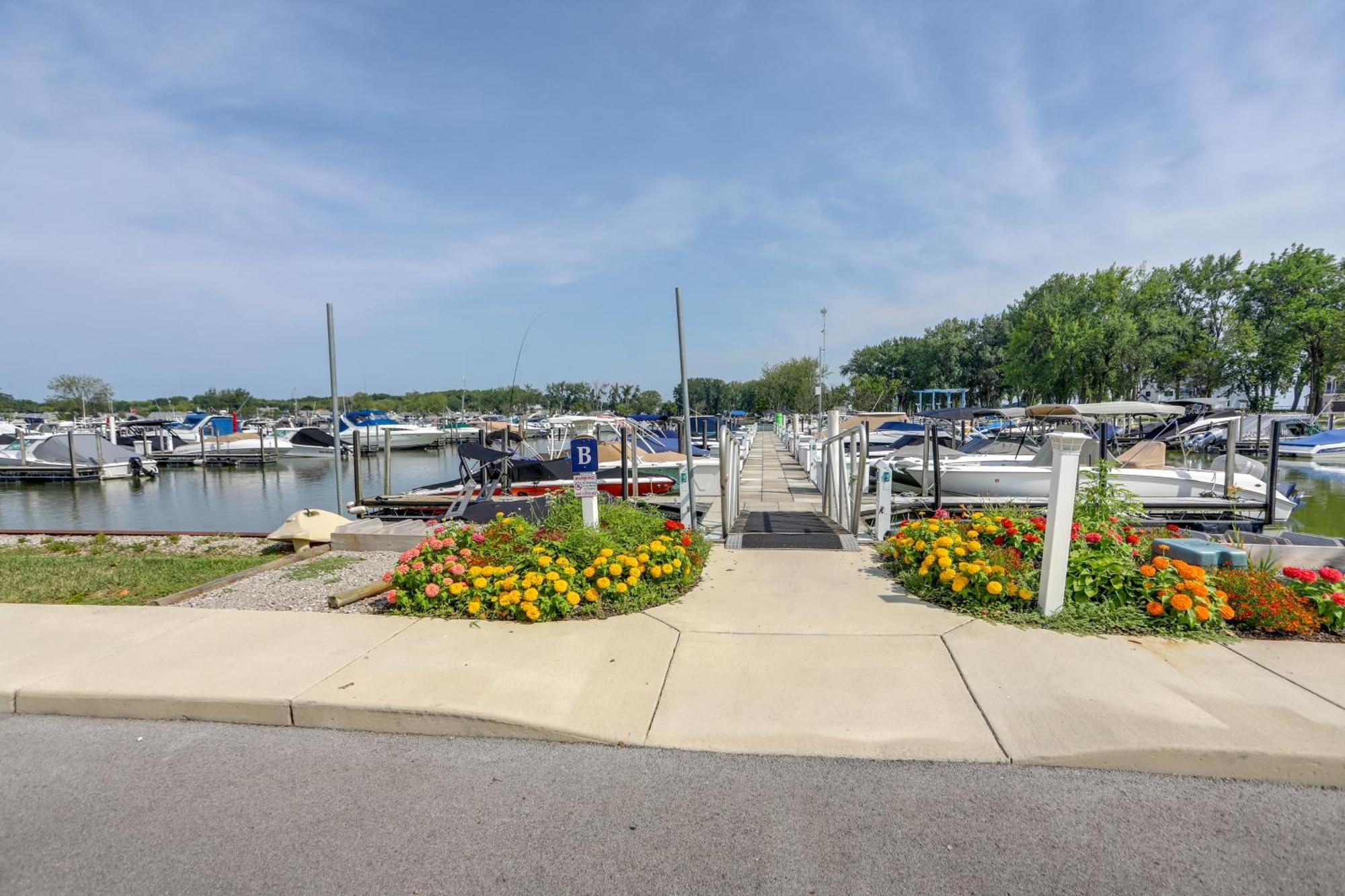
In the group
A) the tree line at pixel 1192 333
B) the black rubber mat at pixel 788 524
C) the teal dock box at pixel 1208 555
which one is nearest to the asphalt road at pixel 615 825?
the teal dock box at pixel 1208 555

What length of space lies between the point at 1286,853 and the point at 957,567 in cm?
319

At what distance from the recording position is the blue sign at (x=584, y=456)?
22.5 ft

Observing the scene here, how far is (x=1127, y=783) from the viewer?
3.34 metres

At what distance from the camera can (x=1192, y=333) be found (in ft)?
169

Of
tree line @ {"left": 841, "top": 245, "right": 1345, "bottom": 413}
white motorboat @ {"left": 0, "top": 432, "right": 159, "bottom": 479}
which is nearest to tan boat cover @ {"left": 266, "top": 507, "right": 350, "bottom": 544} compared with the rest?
white motorboat @ {"left": 0, "top": 432, "right": 159, "bottom": 479}

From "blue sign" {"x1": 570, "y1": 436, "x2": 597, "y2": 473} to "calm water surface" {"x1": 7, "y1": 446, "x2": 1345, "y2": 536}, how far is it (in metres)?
16.7

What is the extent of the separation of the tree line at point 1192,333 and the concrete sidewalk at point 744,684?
5287 cm

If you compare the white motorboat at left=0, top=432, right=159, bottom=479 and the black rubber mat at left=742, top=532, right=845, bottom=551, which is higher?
the black rubber mat at left=742, top=532, right=845, bottom=551

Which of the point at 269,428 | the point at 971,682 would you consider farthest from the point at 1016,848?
the point at 269,428

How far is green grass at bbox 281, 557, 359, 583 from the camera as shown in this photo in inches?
296

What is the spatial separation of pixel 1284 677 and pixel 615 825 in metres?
4.12

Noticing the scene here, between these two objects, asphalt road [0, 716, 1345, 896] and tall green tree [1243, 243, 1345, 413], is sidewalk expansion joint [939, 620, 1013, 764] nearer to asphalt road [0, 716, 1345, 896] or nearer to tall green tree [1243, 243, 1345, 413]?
asphalt road [0, 716, 1345, 896]

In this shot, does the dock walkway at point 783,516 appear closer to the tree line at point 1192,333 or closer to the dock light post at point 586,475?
the dock light post at point 586,475

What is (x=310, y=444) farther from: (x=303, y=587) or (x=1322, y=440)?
(x=1322, y=440)
